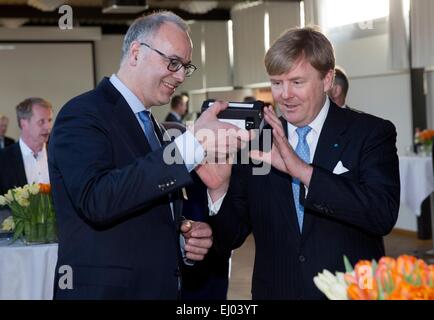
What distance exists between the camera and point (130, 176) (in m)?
1.72

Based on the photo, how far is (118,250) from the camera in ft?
6.13

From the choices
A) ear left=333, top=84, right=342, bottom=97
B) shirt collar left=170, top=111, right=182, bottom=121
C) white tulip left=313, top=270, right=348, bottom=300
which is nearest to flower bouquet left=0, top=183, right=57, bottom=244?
ear left=333, top=84, right=342, bottom=97

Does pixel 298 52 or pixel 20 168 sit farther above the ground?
pixel 298 52

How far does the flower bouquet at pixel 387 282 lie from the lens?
3.87 feet

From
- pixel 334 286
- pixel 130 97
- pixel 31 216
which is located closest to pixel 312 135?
pixel 130 97

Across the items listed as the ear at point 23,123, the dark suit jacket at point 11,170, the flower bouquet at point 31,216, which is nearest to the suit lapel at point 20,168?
the dark suit jacket at point 11,170

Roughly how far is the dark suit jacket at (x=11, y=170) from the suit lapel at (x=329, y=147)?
3.21 metres

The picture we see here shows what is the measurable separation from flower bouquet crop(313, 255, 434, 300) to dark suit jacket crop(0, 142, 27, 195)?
391 cm

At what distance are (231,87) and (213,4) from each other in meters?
3.50

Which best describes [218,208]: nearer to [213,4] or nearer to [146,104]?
[146,104]

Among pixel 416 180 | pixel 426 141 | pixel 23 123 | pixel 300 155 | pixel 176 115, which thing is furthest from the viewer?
pixel 176 115

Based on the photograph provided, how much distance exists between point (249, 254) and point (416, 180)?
91.6 inches

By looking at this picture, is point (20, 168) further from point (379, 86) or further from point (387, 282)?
point (379, 86)

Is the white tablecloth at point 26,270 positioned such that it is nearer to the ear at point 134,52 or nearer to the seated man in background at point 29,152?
the seated man in background at point 29,152
